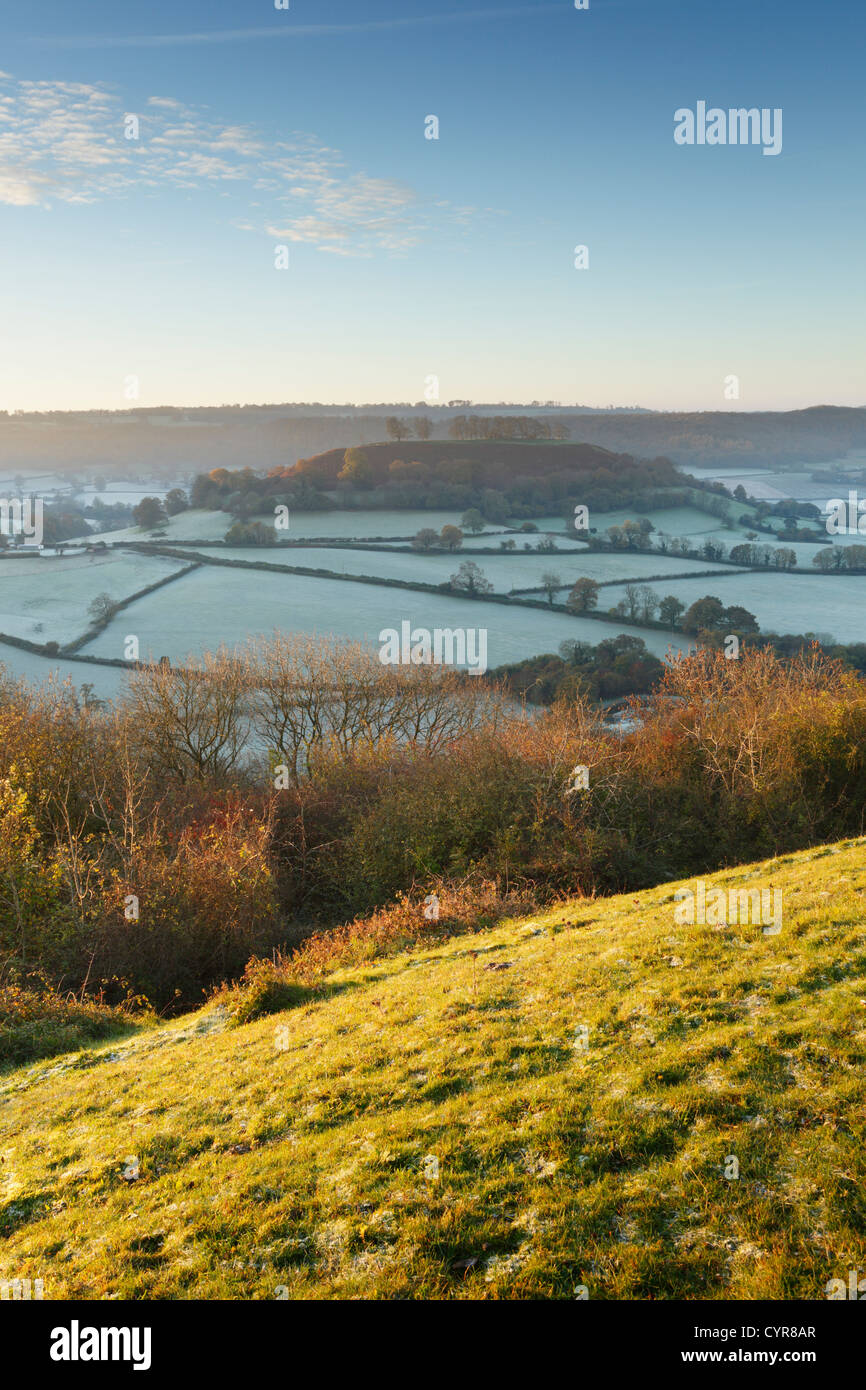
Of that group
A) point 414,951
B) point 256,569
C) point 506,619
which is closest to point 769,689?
point 414,951

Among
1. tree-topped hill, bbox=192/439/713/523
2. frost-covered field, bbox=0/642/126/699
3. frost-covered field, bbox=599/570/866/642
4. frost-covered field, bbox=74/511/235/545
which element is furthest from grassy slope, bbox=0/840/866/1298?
tree-topped hill, bbox=192/439/713/523

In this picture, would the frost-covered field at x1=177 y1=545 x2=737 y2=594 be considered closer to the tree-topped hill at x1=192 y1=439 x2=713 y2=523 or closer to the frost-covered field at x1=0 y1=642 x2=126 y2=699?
the tree-topped hill at x1=192 y1=439 x2=713 y2=523

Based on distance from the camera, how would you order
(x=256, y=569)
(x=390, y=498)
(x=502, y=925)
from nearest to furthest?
(x=502, y=925), (x=256, y=569), (x=390, y=498)

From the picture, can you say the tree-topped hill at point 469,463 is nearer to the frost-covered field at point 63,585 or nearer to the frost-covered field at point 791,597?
the frost-covered field at point 63,585

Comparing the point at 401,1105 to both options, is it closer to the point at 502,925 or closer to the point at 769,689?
the point at 502,925

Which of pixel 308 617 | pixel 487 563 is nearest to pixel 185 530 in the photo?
pixel 308 617

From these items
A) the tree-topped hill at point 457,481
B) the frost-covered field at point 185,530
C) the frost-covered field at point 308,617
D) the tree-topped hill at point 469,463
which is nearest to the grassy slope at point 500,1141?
the frost-covered field at point 308,617
